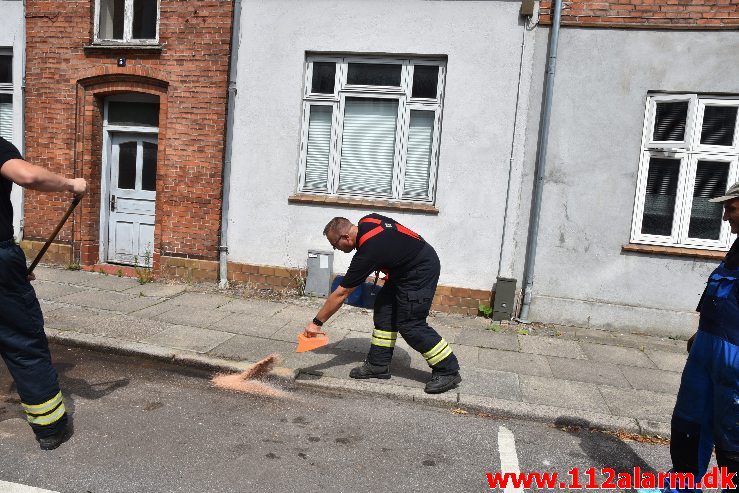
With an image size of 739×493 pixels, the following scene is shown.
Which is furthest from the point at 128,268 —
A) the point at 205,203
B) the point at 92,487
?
the point at 92,487

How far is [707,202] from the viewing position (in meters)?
7.06

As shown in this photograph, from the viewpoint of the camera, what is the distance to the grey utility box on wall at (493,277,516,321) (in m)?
7.23

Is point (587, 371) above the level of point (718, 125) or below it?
below

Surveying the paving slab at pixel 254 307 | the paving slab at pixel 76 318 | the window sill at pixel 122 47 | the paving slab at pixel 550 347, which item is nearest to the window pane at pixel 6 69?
the window sill at pixel 122 47

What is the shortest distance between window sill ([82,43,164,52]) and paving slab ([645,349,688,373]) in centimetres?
782

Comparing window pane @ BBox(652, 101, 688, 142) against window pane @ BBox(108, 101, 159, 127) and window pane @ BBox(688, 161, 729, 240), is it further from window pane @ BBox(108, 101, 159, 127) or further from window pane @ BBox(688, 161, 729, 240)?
window pane @ BBox(108, 101, 159, 127)

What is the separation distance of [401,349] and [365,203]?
2508 mm

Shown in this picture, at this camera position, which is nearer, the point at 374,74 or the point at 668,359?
the point at 668,359

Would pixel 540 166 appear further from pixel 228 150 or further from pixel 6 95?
pixel 6 95

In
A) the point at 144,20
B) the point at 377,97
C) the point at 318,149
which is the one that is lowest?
the point at 318,149

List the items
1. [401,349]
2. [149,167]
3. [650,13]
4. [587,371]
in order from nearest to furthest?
[587,371]
[401,349]
[650,13]
[149,167]

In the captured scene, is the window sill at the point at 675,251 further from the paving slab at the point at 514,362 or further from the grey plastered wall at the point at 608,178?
the paving slab at the point at 514,362

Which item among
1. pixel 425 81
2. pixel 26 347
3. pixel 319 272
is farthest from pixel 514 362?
pixel 26 347

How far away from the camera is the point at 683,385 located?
303cm
